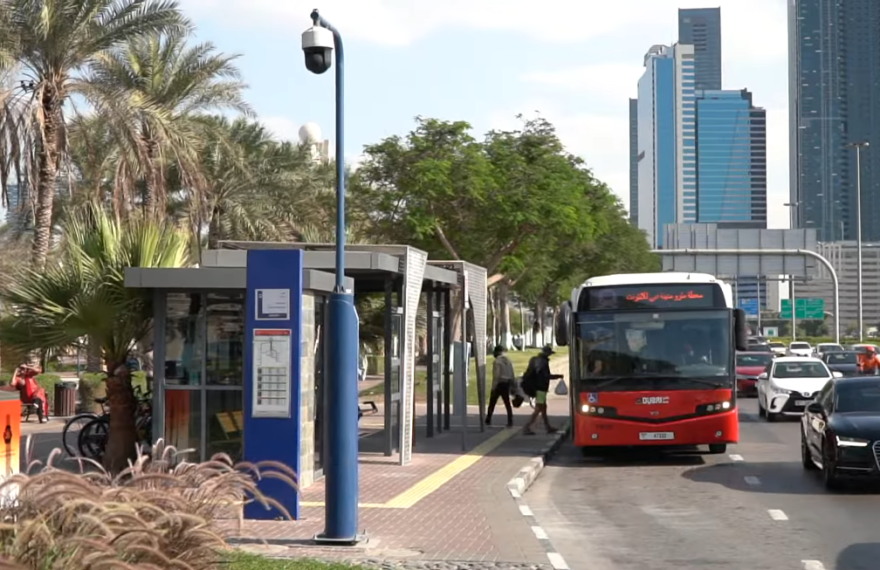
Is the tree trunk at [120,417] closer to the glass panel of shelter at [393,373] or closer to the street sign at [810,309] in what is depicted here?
the glass panel of shelter at [393,373]

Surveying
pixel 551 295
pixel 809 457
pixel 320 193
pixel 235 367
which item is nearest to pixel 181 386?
pixel 235 367

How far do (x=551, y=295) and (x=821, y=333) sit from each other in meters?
116

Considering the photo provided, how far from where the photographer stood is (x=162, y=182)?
30.1 meters

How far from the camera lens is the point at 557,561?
1105cm

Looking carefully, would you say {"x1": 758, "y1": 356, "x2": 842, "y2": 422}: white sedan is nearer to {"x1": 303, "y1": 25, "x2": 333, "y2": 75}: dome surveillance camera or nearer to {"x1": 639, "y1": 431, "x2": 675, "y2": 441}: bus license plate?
{"x1": 639, "y1": 431, "x2": 675, "y2": 441}: bus license plate

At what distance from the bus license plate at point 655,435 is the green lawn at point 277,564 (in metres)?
10.7

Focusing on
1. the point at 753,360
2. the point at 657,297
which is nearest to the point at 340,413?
the point at 657,297

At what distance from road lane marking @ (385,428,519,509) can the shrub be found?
23.6ft

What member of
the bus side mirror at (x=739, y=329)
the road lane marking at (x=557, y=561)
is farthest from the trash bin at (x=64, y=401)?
the road lane marking at (x=557, y=561)

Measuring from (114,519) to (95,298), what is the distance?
34.7 ft

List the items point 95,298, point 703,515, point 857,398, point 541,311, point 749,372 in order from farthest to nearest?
point 541,311 < point 749,372 < point 857,398 < point 95,298 < point 703,515

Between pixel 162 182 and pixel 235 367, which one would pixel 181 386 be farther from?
pixel 162 182

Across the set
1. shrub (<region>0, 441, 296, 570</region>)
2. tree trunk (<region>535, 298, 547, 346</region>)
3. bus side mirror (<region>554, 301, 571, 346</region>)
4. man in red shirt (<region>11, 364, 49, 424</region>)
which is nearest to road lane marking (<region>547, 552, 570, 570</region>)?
shrub (<region>0, 441, 296, 570</region>)

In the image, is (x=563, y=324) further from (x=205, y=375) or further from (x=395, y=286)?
(x=205, y=375)
